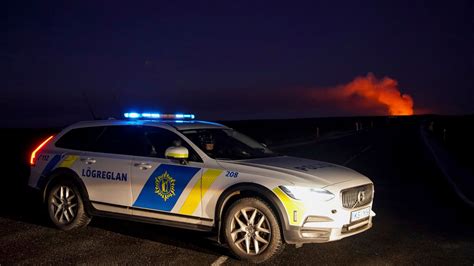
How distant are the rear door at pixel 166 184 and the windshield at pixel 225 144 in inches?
9.0

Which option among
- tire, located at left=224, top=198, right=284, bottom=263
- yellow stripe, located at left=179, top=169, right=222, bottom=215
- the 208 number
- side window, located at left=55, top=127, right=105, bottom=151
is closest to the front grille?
tire, located at left=224, top=198, right=284, bottom=263

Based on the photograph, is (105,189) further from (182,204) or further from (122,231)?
(182,204)

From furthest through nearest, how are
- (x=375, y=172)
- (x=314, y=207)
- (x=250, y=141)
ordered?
(x=375, y=172)
(x=250, y=141)
(x=314, y=207)

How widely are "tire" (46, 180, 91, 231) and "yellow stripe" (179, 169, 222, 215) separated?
196 centimetres

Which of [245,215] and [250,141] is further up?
[250,141]

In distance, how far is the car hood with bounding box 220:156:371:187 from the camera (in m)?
5.46

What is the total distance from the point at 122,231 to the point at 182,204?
5.02 ft

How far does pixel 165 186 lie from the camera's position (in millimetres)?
6133

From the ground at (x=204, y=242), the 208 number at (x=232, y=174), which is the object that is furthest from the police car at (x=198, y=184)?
the ground at (x=204, y=242)

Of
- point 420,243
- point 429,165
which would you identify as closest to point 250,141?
point 420,243

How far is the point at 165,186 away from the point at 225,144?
45.5 inches

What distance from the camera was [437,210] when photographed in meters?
8.76

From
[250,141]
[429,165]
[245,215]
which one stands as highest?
[250,141]

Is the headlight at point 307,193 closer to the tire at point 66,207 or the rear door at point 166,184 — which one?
the rear door at point 166,184
